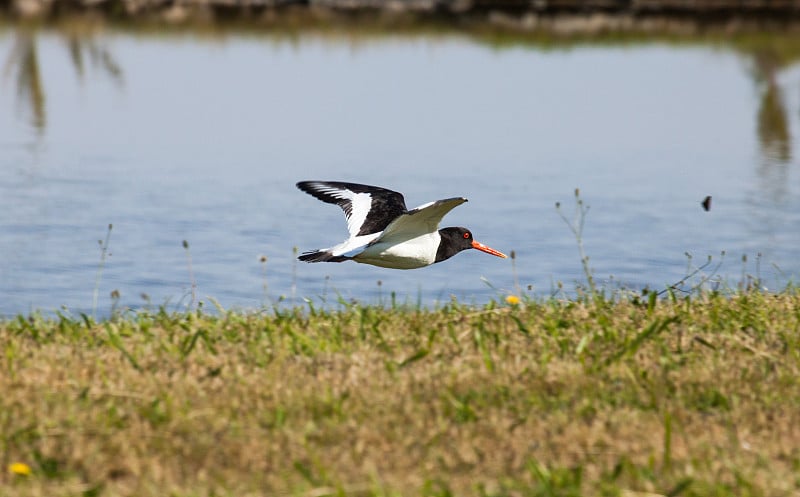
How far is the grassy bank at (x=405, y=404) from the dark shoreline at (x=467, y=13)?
16.0 meters

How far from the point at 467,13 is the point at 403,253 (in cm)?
1592

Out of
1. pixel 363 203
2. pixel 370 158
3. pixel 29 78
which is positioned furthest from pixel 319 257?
pixel 29 78

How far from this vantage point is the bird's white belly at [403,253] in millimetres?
7176

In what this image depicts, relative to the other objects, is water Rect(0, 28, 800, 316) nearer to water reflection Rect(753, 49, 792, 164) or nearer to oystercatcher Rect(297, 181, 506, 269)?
water reflection Rect(753, 49, 792, 164)

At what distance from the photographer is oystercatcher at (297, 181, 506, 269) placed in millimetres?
7020

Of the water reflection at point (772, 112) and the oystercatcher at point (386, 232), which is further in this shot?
the water reflection at point (772, 112)

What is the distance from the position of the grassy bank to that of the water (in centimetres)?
105

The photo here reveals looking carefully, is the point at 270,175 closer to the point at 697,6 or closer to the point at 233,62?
the point at 233,62

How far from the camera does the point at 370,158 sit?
12.3 m

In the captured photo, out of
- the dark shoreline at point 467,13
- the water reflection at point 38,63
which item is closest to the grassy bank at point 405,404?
the water reflection at point 38,63

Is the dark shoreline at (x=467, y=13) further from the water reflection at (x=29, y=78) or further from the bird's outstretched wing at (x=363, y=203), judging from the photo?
the bird's outstretched wing at (x=363, y=203)

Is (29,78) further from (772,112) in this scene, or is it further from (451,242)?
(451,242)

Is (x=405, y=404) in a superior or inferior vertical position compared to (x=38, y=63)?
inferior

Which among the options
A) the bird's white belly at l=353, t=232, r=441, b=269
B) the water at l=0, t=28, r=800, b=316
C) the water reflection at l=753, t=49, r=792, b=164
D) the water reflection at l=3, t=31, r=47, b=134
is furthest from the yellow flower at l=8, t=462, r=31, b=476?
the water reflection at l=753, t=49, r=792, b=164
